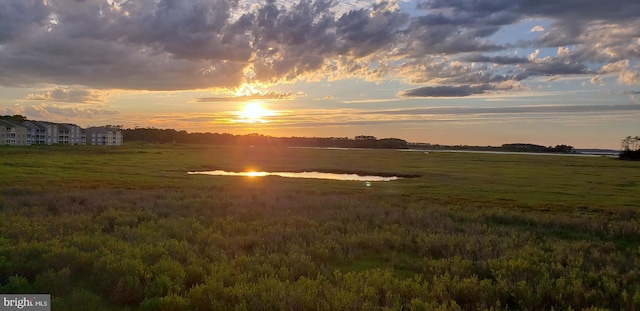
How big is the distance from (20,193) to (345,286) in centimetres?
2389

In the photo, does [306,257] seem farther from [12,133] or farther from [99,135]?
[99,135]

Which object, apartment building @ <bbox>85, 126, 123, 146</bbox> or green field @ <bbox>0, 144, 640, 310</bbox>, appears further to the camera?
apartment building @ <bbox>85, 126, 123, 146</bbox>

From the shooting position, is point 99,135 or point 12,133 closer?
point 12,133
